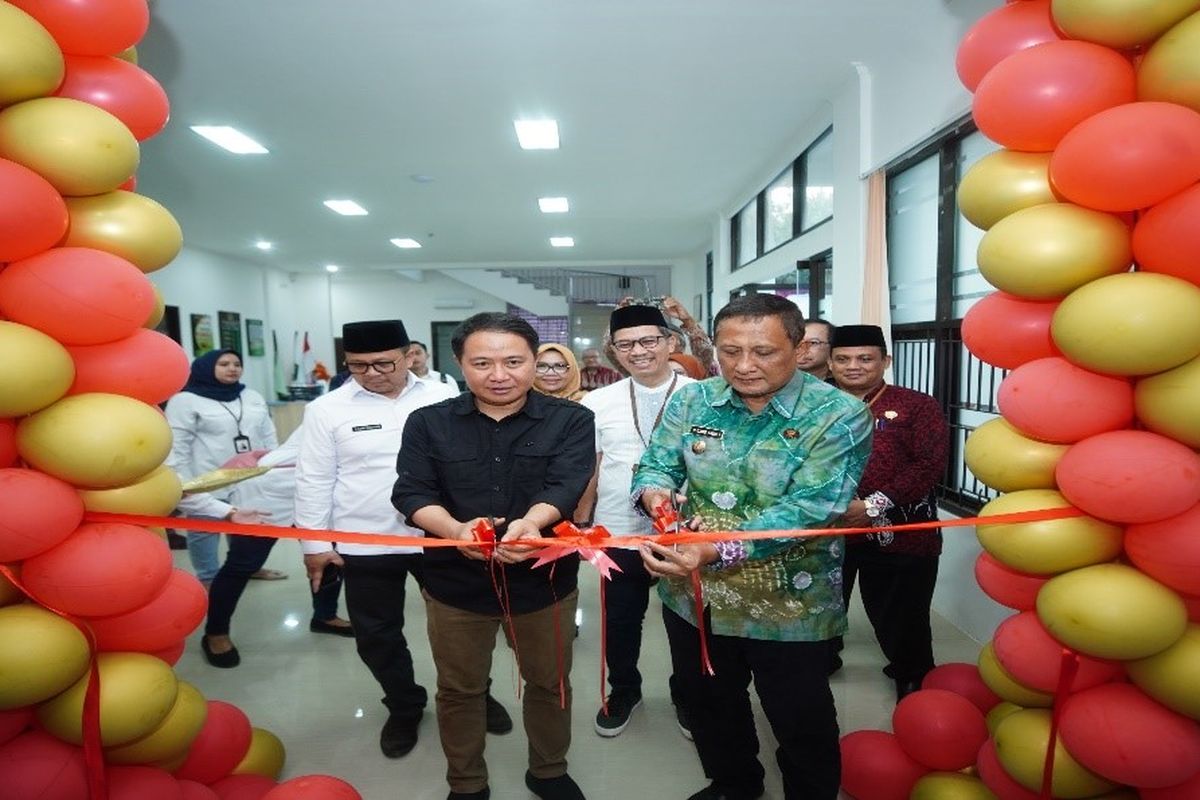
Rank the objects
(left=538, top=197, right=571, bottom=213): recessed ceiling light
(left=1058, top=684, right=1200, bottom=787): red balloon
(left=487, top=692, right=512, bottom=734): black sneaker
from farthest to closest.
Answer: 1. (left=538, top=197, right=571, bottom=213): recessed ceiling light
2. (left=487, top=692, right=512, bottom=734): black sneaker
3. (left=1058, top=684, right=1200, bottom=787): red balloon

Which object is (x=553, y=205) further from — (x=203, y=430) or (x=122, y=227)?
(x=122, y=227)

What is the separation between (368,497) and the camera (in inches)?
92.5

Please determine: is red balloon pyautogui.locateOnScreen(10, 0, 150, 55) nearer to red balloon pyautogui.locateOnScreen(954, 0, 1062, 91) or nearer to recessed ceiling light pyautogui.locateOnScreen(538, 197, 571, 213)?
red balloon pyautogui.locateOnScreen(954, 0, 1062, 91)

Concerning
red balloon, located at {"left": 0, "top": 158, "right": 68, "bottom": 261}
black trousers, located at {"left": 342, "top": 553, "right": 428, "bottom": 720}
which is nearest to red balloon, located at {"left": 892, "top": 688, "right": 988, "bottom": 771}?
black trousers, located at {"left": 342, "top": 553, "right": 428, "bottom": 720}

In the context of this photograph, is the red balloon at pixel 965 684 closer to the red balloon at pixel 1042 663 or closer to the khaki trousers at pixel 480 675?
the red balloon at pixel 1042 663

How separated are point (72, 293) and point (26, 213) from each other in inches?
6.7

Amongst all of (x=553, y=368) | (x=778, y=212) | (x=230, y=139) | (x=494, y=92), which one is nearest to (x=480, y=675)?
(x=553, y=368)

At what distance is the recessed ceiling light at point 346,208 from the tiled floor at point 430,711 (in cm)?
592

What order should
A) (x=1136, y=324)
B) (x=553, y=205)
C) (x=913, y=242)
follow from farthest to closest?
(x=553, y=205), (x=913, y=242), (x=1136, y=324)

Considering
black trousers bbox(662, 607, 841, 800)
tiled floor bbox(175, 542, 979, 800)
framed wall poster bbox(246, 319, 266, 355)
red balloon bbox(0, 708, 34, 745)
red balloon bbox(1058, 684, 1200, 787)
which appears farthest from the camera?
framed wall poster bbox(246, 319, 266, 355)

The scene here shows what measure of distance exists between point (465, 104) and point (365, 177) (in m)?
2.52

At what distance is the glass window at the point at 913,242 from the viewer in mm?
3859

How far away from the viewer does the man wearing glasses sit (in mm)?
2312

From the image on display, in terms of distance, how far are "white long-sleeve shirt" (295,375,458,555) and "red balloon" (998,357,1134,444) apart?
6.31 ft
